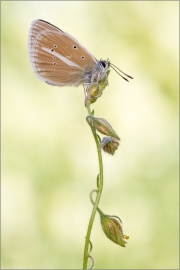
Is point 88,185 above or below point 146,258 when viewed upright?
above

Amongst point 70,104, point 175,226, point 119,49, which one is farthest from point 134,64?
point 175,226

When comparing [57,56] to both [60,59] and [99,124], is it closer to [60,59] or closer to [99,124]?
[60,59]

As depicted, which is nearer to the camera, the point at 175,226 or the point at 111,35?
the point at 175,226

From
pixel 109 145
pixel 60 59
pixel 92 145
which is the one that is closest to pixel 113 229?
pixel 109 145

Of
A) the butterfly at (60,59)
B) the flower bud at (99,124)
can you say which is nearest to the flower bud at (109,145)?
the flower bud at (99,124)

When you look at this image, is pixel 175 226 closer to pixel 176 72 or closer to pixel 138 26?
pixel 176 72

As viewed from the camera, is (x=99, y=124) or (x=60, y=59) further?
(x=60, y=59)

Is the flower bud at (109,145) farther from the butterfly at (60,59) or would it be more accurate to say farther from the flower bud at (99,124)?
the butterfly at (60,59)
